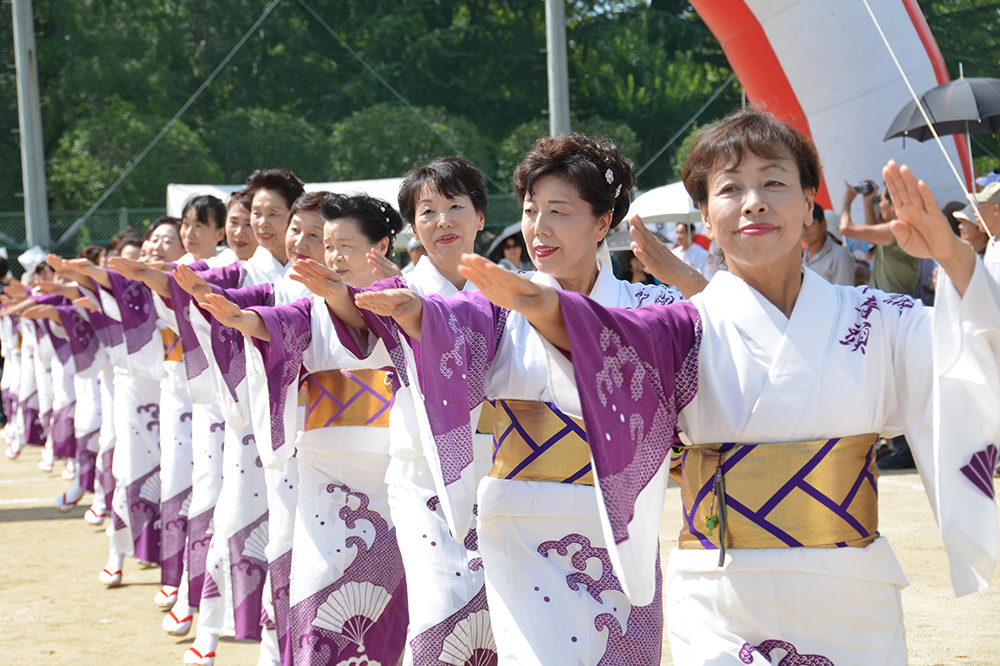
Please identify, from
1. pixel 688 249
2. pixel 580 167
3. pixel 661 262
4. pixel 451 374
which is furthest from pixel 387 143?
pixel 451 374

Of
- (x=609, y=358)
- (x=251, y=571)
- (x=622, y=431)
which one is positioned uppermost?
(x=609, y=358)

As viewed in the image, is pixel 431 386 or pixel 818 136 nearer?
pixel 431 386

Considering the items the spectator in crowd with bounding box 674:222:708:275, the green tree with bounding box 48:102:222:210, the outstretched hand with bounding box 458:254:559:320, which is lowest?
the outstretched hand with bounding box 458:254:559:320

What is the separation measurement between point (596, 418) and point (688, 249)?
23.9 feet

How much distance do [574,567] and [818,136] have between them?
290 inches

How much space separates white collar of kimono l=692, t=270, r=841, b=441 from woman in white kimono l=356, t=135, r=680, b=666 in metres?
0.43

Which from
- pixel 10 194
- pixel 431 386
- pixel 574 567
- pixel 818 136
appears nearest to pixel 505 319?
pixel 431 386

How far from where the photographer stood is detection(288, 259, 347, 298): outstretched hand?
2.73 metres

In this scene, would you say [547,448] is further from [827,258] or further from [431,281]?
[827,258]

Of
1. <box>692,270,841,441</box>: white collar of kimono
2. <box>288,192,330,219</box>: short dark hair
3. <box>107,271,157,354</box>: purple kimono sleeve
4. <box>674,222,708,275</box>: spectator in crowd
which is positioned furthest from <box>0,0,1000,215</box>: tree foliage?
<box>692,270,841,441</box>: white collar of kimono

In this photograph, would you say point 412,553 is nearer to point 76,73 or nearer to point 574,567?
point 574,567

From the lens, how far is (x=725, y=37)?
9648mm

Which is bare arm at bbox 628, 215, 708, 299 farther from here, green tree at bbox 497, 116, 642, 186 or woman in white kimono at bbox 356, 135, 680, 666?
green tree at bbox 497, 116, 642, 186

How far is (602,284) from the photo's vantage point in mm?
2760
